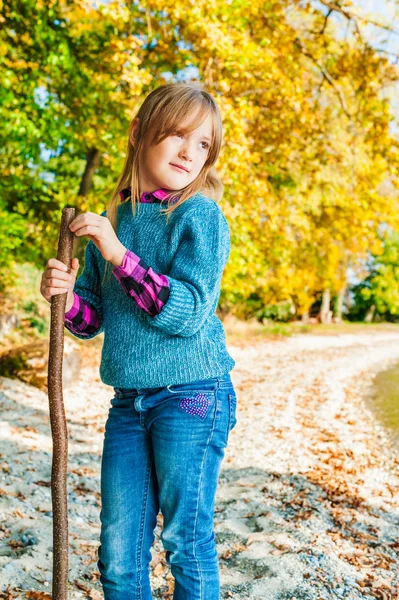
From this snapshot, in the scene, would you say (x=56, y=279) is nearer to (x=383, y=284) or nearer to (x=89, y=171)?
(x=89, y=171)

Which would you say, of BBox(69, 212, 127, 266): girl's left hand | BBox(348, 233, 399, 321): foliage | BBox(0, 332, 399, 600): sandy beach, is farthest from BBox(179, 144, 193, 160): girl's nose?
BBox(348, 233, 399, 321): foliage

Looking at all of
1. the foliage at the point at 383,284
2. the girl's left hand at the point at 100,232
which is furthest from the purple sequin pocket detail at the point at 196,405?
the foliage at the point at 383,284

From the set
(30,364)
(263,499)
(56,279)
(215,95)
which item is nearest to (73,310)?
Answer: (56,279)

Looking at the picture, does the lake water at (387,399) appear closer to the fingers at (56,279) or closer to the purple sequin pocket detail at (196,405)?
the purple sequin pocket detail at (196,405)

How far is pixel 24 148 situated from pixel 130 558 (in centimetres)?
802

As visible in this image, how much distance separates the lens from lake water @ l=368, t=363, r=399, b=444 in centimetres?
851

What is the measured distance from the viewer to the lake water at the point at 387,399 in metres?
8.51

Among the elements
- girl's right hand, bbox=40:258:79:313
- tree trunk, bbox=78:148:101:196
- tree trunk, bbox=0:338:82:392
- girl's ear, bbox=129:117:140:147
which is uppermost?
tree trunk, bbox=78:148:101:196

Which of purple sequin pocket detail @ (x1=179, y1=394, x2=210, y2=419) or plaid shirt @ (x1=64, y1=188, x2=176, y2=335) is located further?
purple sequin pocket detail @ (x1=179, y1=394, x2=210, y2=419)

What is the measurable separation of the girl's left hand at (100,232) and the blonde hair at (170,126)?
281 mm

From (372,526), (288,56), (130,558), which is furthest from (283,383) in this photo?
(130,558)

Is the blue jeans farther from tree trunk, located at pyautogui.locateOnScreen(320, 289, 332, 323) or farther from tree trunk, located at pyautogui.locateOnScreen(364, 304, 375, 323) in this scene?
tree trunk, located at pyautogui.locateOnScreen(364, 304, 375, 323)

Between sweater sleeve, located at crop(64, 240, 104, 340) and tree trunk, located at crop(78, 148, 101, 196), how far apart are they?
8.79 metres

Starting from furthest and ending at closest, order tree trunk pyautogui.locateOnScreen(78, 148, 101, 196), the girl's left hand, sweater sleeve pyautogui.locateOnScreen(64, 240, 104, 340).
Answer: tree trunk pyautogui.locateOnScreen(78, 148, 101, 196), sweater sleeve pyautogui.locateOnScreen(64, 240, 104, 340), the girl's left hand
